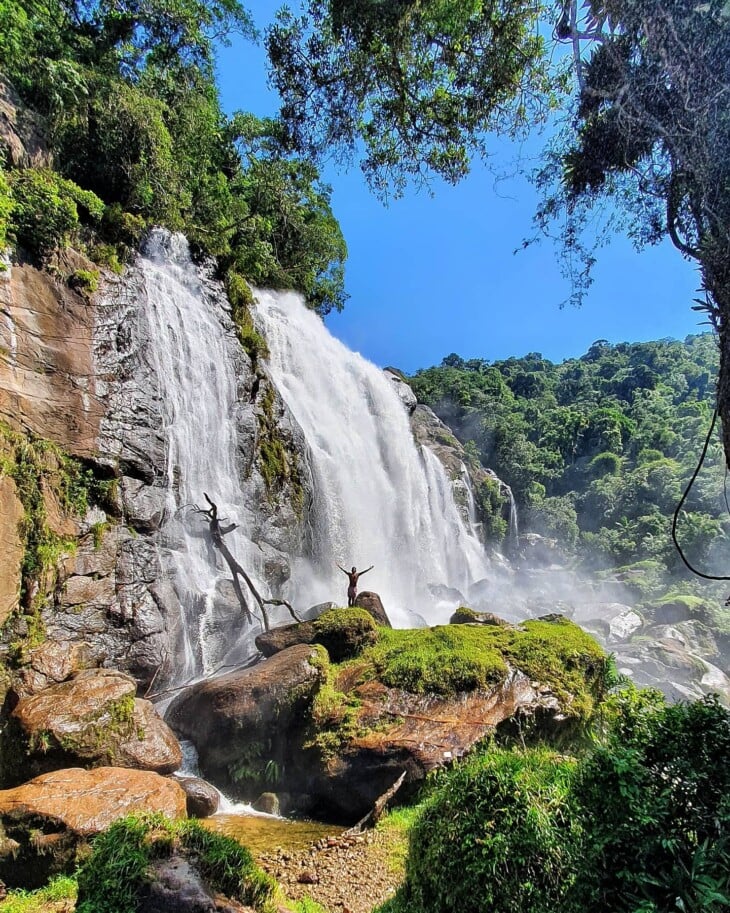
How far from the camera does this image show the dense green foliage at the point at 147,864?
10.6 ft

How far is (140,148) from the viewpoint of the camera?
1398 centimetres

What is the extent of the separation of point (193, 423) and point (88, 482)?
3658mm

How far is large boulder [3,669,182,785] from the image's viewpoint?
5516mm

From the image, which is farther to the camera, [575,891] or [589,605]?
[589,605]

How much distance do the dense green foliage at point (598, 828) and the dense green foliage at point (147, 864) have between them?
3.79ft

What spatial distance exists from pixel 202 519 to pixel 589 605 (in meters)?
24.2

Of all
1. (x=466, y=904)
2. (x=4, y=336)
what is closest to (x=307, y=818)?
(x=466, y=904)

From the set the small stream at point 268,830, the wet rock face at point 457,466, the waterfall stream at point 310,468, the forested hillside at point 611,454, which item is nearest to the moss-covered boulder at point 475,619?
the waterfall stream at point 310,468

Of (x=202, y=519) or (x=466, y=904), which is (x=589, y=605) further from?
(x=466, y=904)

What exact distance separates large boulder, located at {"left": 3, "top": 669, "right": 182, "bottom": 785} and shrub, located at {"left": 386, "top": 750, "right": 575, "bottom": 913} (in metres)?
3.90

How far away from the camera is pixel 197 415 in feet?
44.1

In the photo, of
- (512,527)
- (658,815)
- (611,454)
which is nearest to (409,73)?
(658,815)

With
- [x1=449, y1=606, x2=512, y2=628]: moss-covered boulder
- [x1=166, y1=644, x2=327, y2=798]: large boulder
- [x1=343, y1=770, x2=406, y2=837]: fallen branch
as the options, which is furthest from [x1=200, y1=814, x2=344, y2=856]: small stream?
[x1=449, y1=606, x2=512, y2=628]: moss-covered boulder

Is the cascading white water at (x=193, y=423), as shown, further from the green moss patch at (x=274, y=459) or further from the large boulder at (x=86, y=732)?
the large boulder at (x=86, y=732)
